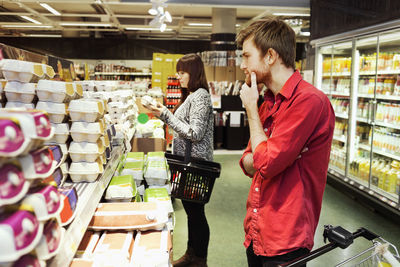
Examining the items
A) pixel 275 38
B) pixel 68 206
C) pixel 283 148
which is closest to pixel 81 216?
pixel 68 206

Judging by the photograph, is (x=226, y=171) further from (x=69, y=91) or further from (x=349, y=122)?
(x=69, y=91)

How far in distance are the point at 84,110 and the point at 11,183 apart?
0.95m

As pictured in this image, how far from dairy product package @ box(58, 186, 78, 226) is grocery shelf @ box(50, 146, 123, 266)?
0.04m

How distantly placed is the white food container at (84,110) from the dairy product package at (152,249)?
2.09 feet

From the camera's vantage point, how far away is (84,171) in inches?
65.2

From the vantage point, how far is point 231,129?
27.9ft

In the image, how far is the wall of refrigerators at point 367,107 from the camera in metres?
4.41

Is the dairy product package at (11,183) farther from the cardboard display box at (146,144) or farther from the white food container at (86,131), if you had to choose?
the cardboard display box at (146,144)

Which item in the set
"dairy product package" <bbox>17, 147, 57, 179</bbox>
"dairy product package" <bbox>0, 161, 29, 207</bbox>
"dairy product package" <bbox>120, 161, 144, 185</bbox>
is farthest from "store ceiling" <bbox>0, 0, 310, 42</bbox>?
"dairy product package" <bbox>0, 161, 29, 207</bbox>

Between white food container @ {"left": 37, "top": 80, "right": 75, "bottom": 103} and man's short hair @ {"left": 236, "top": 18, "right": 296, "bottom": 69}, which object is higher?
man's short hair @ {"left": 236, "top": 18, "right": 296, "bottom": 69}

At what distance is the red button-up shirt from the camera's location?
1322mm

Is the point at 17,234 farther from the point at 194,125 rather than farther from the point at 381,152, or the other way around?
the point at 381,152

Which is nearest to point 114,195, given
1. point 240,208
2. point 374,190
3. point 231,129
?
point 240,208

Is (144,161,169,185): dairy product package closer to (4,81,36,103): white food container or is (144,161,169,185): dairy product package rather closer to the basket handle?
the basket handle
